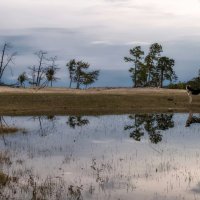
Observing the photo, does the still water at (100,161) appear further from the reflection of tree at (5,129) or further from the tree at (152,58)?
the tree at (152,58)

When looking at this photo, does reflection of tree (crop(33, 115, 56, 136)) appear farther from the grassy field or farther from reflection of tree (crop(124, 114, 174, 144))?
reflection of tree (crop(124, 114, 174, 144))

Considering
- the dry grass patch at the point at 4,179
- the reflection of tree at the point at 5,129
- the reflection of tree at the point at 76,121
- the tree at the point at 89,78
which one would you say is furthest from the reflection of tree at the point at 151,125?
the tree at the point at 89,78

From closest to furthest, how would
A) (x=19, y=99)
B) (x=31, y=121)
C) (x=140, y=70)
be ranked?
(x=31, y=121)
(x=19, y=99)
(x=140, y=70)

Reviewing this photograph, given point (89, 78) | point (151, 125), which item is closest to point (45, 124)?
point (151, 125)

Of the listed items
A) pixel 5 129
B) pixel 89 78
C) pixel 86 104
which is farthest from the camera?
pixel 89 78

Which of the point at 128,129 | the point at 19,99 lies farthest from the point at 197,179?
the point at 19,99

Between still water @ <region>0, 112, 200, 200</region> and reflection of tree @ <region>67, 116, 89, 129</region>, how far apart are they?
76 cm

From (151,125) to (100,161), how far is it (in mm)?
22145

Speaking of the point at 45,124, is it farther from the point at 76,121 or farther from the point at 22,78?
the point at 22,78

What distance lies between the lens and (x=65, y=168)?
24906 mm

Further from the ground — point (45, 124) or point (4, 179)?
point (45, 124)

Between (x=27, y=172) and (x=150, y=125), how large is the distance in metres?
26.3

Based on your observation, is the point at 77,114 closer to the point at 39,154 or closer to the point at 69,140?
the point at 69,140

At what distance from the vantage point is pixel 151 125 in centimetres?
4853
